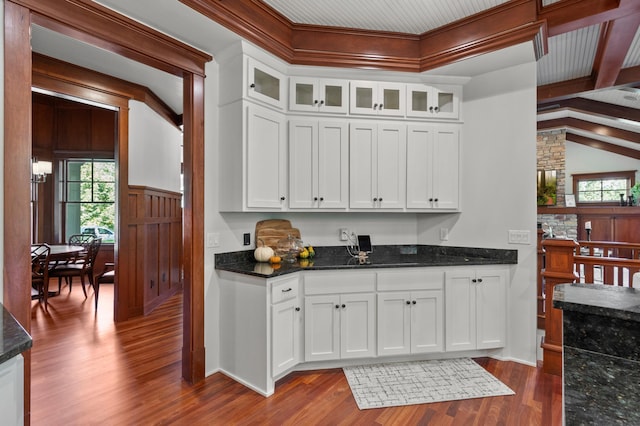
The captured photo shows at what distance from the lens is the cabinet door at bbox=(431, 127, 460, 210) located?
3.33m

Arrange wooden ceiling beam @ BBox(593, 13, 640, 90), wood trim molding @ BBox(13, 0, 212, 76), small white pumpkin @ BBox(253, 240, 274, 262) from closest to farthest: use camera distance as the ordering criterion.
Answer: wood trim molding @ BBox(13, 0, 212, 76), wooden ceiling beam @ BBox(593, 13, 640, 90), small white pumpkin @ BBox(253, 240, 274, 262)

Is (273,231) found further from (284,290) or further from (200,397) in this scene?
(200,397)

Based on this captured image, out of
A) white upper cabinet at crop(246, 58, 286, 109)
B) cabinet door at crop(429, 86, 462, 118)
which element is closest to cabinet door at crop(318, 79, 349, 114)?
white upper cabinet at crop(246, 58, 286, 109)

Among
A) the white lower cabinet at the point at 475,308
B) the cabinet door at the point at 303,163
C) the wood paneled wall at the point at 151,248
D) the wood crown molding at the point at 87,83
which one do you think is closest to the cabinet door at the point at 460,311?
the white lower cabinet at the point at 475,308

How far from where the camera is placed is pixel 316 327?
2.78 meters

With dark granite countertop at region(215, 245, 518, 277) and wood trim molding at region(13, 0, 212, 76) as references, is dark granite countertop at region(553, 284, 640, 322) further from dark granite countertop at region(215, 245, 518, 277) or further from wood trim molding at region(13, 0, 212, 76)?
wood trim molding at region(13, 0, 212, 76)

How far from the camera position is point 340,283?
2.83 meters

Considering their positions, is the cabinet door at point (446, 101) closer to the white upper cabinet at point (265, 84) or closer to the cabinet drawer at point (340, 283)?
the white upper cabinet at point (265, 84)

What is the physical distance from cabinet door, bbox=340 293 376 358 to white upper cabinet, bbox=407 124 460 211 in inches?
42.5

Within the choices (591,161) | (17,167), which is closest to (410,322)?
(17,167)

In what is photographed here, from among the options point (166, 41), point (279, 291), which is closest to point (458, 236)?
point (279, 291)

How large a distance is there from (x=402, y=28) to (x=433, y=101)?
734 mm

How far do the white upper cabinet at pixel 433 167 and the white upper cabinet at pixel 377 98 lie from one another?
25 cm

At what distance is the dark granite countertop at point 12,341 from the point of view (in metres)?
0.95
